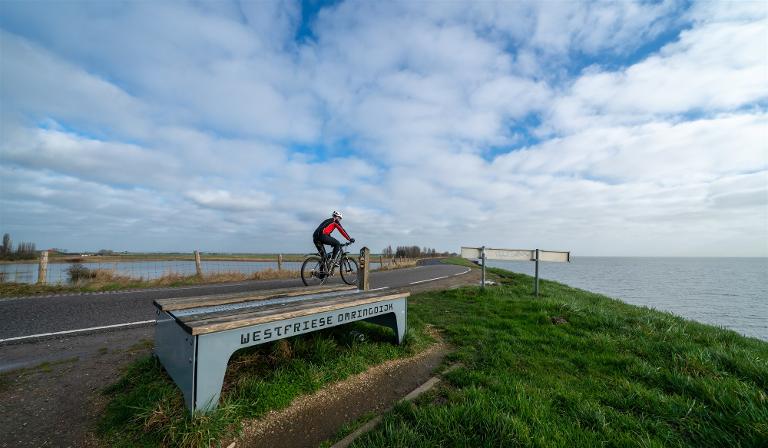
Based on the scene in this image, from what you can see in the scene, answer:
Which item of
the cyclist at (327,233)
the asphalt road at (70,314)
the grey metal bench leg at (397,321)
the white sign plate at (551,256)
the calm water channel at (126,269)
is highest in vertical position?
the cyclist at (327,233)

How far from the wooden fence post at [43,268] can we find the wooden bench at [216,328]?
10192mm

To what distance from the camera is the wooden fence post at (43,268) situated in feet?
30.8

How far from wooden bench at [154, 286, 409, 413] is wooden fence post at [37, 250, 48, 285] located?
1019 centimetres

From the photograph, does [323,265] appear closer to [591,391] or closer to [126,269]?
[591,391]

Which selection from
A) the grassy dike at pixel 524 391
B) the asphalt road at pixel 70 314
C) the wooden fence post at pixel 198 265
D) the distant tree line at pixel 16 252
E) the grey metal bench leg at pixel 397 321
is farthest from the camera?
the distant tree line at pixel 16 252

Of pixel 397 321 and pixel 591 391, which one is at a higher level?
pixel 397 321

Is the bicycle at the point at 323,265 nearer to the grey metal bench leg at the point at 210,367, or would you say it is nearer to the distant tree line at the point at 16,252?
the grey metal bench leg at the point at 210,367

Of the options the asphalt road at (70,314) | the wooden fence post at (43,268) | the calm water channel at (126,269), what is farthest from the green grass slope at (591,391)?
the wooden fence post at (43,268)

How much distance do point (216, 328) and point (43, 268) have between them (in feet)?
39.4

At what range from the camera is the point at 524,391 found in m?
2.96

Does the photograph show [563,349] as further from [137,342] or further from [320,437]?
[137,342]

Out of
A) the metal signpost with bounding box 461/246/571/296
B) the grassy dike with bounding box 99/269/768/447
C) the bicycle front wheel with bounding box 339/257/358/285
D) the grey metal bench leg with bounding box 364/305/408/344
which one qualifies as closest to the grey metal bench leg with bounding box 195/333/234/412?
the grassy dike with bounding box 99/269/768/447

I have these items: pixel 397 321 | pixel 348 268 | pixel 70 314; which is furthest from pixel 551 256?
pixel 70 314

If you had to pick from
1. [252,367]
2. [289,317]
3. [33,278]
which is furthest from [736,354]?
[33,278]
